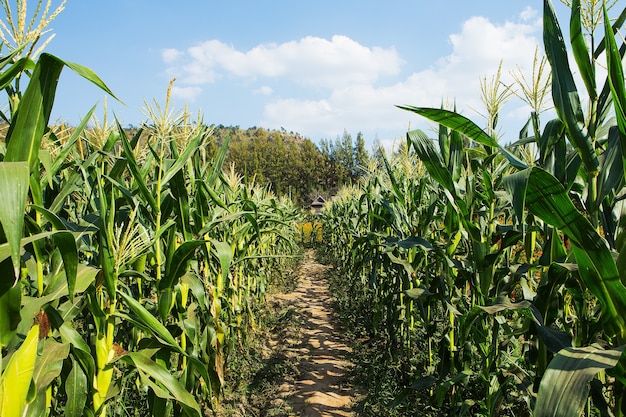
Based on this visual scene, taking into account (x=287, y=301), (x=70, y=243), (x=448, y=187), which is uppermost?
(x=448, y=187)

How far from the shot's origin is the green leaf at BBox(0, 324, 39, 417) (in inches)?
45.9

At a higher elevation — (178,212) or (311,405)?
(178,212)

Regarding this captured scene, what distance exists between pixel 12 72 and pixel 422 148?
5.58ft

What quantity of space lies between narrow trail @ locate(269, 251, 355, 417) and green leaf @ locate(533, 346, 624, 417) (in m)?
2.68

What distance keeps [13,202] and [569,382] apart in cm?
143

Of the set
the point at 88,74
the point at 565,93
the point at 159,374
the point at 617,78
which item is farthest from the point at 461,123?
the point at 159,374

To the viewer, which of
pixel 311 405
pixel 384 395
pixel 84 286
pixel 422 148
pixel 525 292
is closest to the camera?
pixel 84 286

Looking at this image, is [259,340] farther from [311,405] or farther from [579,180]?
[579,180]

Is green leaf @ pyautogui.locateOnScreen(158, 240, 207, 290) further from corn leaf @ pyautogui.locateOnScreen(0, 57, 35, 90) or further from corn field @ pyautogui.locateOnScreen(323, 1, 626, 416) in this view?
corn field @ pyautogui.locateOnScreen(323, 1, 626, 416)

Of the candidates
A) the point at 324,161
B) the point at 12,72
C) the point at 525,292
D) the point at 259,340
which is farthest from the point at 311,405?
the point at 324,161

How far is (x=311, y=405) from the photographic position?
3607mm

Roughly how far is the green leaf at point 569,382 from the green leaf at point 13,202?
1.32m

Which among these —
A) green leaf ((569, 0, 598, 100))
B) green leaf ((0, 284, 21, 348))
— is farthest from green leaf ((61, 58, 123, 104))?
green leaf ((569, 0, 598, 100))

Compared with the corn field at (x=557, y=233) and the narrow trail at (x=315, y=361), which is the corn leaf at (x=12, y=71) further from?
the narrow trail at (x=315, y=361)
